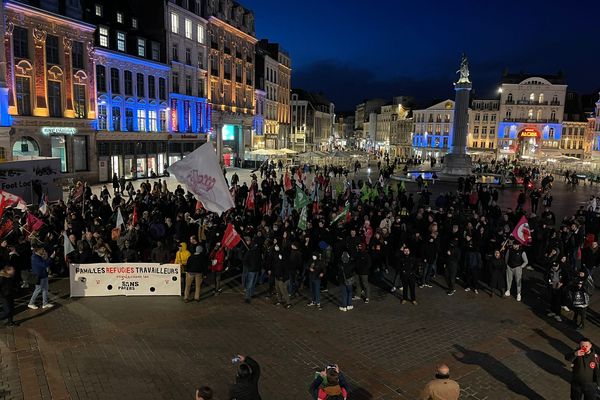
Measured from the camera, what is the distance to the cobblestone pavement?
332 inches

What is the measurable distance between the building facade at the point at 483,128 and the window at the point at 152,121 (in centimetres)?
6445

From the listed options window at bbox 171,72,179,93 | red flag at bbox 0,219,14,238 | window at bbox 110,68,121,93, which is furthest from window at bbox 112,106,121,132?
red flag at bbox 0,219,14,238

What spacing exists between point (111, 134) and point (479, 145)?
7228 cm

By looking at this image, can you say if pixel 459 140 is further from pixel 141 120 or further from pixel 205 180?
pixel 205 180

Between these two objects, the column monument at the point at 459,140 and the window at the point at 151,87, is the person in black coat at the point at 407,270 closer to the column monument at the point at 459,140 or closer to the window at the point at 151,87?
the column monument at the point at 459,140

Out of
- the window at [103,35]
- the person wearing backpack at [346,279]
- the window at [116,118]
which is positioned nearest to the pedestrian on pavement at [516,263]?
the person wearing backpack at [346,279]

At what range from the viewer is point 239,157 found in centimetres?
6294

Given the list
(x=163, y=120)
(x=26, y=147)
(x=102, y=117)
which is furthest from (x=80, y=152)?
(x=163, y=120)

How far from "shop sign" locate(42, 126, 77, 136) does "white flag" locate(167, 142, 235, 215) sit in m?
25.9

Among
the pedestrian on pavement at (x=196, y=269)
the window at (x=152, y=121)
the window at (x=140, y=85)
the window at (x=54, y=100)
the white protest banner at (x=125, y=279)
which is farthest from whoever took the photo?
the window at (x=152, y=121)

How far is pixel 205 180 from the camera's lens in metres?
13.1

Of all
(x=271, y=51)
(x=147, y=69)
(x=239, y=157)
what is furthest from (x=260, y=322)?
(x=271, y=51)

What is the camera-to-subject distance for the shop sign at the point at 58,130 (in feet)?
112

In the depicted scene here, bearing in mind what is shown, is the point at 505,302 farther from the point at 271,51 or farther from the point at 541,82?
the point at 541,82
